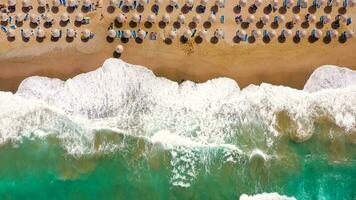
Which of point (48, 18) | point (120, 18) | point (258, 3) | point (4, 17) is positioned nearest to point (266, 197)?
point (258, 3)

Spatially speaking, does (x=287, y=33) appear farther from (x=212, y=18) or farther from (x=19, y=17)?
(x=19, y=17)

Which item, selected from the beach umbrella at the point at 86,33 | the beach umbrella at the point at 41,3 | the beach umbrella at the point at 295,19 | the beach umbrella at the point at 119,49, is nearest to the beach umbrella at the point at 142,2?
the beach umbrella at the point at 119,49

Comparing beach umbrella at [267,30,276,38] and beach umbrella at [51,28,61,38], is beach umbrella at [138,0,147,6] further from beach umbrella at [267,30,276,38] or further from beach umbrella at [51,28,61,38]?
beach umbrella at [267,30,276,38]

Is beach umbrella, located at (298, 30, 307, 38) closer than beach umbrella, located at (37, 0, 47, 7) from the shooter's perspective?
No

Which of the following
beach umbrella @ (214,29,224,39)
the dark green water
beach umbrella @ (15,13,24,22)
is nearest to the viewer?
the dark green water

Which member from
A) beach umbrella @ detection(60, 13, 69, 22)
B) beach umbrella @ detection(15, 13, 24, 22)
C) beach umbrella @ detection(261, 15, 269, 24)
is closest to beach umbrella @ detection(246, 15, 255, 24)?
beach umbrella @ detection(261, 15, 269, 24)

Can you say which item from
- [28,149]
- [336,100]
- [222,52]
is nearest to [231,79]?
[222,52]

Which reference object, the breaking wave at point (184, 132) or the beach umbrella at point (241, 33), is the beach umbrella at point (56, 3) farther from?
the beach umbrella at point (241, 33)
